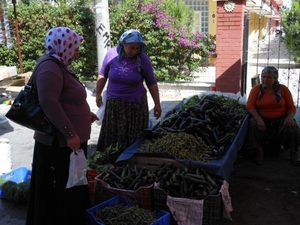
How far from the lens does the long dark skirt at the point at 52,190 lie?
2936 mm

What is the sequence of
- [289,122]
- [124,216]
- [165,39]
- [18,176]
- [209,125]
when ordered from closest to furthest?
[124,216] < [18,176] < [209,125] < [289,122] < [165,39]

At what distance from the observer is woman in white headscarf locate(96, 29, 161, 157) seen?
4.25m

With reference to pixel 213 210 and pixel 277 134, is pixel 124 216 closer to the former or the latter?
pixel 213 210

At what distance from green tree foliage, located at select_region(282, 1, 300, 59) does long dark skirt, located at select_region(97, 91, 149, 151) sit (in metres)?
3.79

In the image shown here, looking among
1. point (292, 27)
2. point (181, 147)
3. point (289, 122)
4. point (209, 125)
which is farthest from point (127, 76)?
point (292, 27)

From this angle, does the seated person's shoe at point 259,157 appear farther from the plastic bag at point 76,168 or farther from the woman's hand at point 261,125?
the plastic bag at point 76,168

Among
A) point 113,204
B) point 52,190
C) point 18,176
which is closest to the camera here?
point 52,190

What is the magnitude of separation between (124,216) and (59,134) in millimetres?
892

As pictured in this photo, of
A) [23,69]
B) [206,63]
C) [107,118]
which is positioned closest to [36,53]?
[23,69]

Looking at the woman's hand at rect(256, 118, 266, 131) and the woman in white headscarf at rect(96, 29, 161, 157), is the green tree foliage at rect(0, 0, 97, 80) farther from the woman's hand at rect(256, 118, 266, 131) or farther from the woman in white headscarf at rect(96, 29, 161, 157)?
the woman's hand at rect(256, 118, 266, 131)

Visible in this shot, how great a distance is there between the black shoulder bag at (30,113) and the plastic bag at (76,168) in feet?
0.92

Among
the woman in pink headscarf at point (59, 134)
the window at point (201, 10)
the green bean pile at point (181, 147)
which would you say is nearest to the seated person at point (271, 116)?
the green bean pile at point (181, 147)

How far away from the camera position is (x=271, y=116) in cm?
523

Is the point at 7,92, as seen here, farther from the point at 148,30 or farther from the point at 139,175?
the point at 139,175
